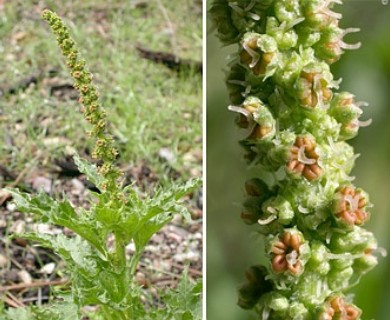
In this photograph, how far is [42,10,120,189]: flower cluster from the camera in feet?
7.20

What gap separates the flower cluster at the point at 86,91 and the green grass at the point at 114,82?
193cm

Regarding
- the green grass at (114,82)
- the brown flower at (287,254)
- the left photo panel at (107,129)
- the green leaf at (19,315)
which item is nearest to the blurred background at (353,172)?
the left photo panel at (107,129)

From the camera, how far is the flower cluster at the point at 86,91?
7.20ft

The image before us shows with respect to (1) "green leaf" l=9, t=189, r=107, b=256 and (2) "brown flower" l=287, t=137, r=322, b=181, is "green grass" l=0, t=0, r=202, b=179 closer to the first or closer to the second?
(1) "green leaf" l=9, t=189, r=107, b=256

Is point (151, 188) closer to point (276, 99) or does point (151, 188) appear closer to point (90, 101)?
point (90, 101)

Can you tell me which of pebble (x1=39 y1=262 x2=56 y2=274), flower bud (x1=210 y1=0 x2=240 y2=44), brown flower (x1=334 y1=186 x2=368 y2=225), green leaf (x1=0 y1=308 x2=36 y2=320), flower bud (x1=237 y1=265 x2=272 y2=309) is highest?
flower bud (x1=210 y1=0 x2=240 y2=44)

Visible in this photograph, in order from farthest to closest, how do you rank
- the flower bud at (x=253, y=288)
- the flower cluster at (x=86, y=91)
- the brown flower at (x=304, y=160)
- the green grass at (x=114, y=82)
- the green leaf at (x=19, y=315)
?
the green grass at (x=114, y=82) → the green leaf at (x=19, y=315) → the flower cluster at (x=86, y=91) → the flower bud at (x=253, y=288) → the brown flower at (x=304, y=160)

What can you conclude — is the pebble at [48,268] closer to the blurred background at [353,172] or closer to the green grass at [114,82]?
the green grass at [114,82]

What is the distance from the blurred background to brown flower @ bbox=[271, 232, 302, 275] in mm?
634

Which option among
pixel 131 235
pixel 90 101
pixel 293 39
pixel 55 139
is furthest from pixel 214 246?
pixel 55 139

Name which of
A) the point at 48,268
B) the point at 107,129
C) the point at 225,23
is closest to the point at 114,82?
the point at 107,129

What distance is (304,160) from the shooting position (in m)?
1.73

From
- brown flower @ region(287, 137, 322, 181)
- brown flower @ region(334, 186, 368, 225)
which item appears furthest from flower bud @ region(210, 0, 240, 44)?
brown flower @ region(334, 186, 368, 225)

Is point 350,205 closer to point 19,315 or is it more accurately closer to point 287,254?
point 287,254
